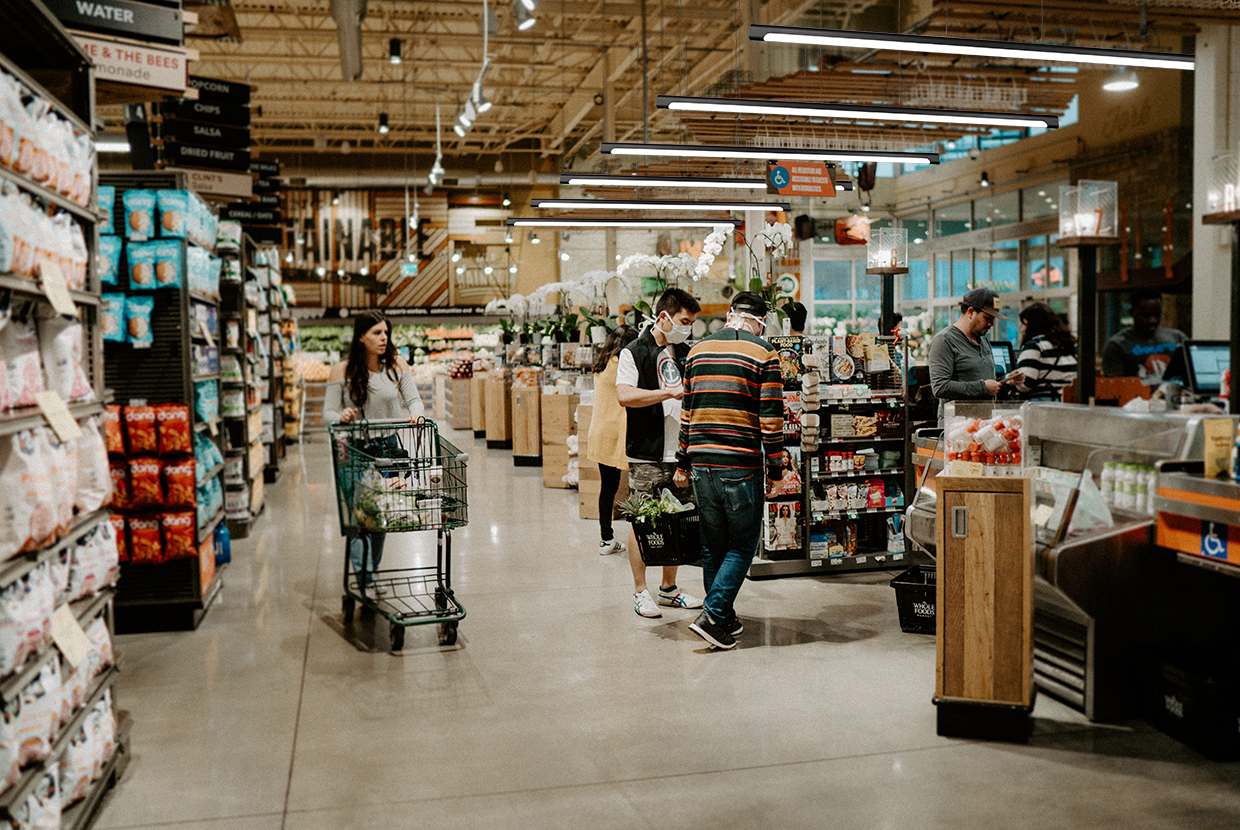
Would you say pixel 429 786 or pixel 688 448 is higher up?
pixel 688 448

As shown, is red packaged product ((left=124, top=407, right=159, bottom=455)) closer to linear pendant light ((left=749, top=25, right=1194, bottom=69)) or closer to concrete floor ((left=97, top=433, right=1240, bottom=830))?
concrete floor ((left=97, top=433, right=1240, bottom=830))

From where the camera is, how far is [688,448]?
4.96 metres

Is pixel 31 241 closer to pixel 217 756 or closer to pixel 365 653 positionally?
pixel 217 756

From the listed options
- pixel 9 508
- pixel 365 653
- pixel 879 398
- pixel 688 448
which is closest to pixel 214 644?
pixel 365 653

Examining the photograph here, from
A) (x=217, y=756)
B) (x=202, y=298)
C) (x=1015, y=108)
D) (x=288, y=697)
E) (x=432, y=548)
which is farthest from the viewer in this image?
(x=1015, y=108)

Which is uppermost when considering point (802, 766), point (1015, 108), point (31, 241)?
point (1015, 108)

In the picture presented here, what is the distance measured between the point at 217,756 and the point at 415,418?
2298 mm

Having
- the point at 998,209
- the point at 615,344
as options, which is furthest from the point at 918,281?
the point at 615,344

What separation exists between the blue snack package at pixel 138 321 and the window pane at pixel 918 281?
57.4ft

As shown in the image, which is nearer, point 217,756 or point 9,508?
point 9,508

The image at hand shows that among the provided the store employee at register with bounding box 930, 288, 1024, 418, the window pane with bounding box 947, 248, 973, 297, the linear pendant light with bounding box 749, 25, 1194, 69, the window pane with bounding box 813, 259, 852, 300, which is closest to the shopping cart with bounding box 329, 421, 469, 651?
the store employee at register with bounding box 930, 288, 1024, 418

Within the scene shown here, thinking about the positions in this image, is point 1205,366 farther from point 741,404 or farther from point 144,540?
point 144,540

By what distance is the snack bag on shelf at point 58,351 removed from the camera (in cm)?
284

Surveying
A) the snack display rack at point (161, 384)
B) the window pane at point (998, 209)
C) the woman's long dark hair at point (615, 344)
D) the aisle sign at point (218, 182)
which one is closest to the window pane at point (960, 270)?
the window pane at point (998, 209)
